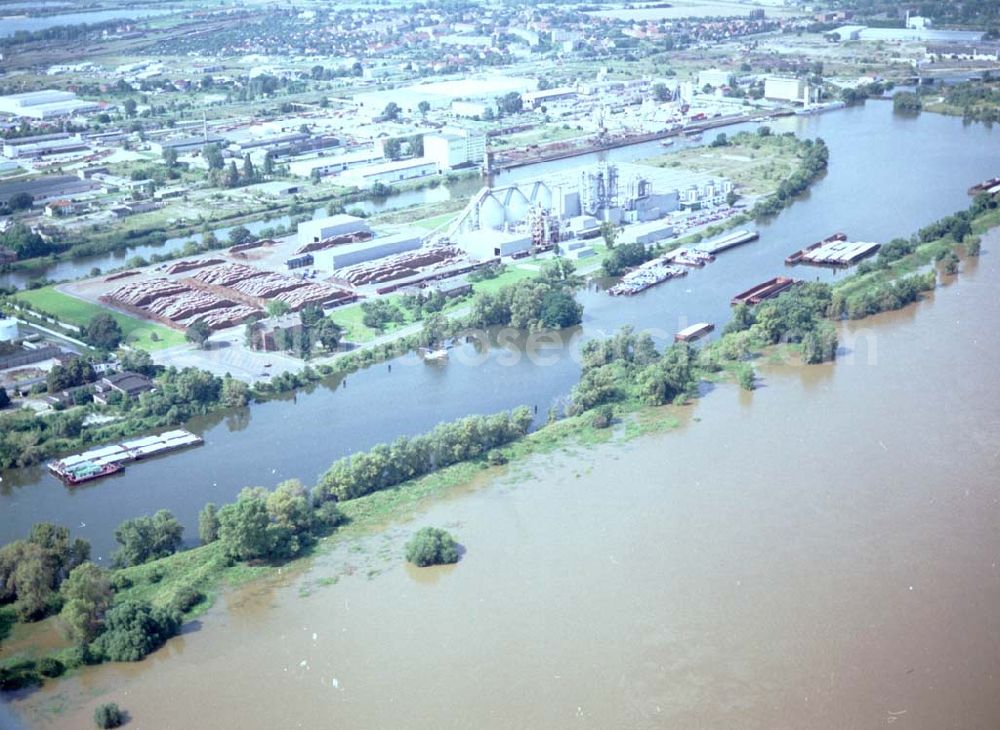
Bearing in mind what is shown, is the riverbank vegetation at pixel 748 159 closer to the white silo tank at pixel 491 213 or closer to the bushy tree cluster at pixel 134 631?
the white silo tank at pixel 491 213

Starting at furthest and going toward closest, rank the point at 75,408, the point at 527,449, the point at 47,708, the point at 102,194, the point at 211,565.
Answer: the point at 102,194 < the point at 75,408 < the point at 527,449 < the point at 211,565 < the point at 47,708

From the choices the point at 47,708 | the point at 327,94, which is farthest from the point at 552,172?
the point at 47,708

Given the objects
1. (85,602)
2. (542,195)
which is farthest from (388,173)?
(85,602)

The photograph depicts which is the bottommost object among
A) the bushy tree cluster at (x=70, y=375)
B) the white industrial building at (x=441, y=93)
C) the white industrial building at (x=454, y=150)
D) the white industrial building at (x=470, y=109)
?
the bushy tree cluster at (x=70, y=375)

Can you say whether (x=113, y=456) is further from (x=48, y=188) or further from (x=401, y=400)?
(x=48, y=188)

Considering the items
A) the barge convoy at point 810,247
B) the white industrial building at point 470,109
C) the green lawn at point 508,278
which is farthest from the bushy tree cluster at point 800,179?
the white industrial building at point 470,109

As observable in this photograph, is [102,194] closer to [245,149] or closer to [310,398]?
[245,149]
